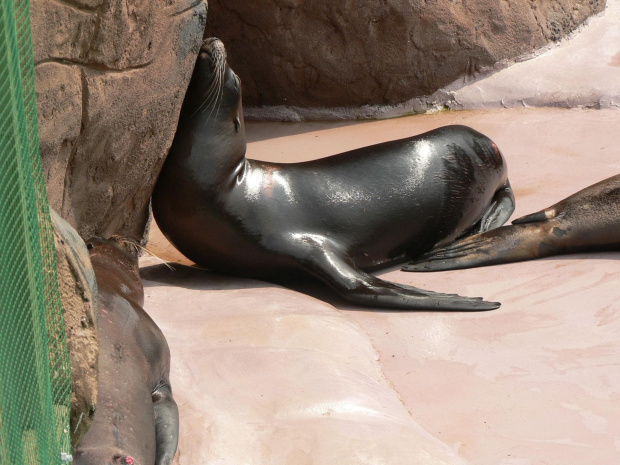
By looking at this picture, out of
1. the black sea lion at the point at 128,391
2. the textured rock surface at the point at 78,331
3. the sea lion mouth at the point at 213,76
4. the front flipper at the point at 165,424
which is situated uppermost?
the sea lion mouth at the point at 213,76

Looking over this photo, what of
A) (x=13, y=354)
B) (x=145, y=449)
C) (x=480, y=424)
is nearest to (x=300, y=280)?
(x=480, y=424)

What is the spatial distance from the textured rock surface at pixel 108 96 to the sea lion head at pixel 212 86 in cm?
10

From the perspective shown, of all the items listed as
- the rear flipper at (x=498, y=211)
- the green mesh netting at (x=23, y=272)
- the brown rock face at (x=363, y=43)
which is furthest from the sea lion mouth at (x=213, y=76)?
the brown rock face at (x=363, y=43)

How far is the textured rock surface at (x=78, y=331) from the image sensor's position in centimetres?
234

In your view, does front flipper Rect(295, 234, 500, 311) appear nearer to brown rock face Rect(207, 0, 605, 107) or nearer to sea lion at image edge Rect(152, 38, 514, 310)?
sea lion at image edge Rect(152, 38, 514, 310)

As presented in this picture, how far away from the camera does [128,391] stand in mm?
2893

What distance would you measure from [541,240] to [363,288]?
49.0 inches

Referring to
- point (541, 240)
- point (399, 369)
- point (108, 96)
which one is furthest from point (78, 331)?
point (541, 240)

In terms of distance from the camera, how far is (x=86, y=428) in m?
2.38

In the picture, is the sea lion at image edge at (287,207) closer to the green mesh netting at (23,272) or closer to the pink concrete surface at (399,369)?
the pink concrete surface at (399,369)

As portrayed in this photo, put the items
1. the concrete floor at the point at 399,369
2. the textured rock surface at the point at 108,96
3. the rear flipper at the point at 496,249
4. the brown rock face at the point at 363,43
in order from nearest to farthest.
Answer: the concrete floor at the point at 399,369 < the textured rock surface at the point at 108,96 < the rear flipper at the point at 496,249 < the brown rock face at the point at 363,43

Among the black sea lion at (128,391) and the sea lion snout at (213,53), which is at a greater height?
the sea lion snout at (213,53)

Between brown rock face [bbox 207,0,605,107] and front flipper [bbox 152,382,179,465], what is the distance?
520 cm

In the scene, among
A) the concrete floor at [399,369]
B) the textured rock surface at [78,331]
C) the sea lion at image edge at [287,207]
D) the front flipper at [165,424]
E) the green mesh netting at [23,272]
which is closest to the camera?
the green mesh netting at [23,272]
